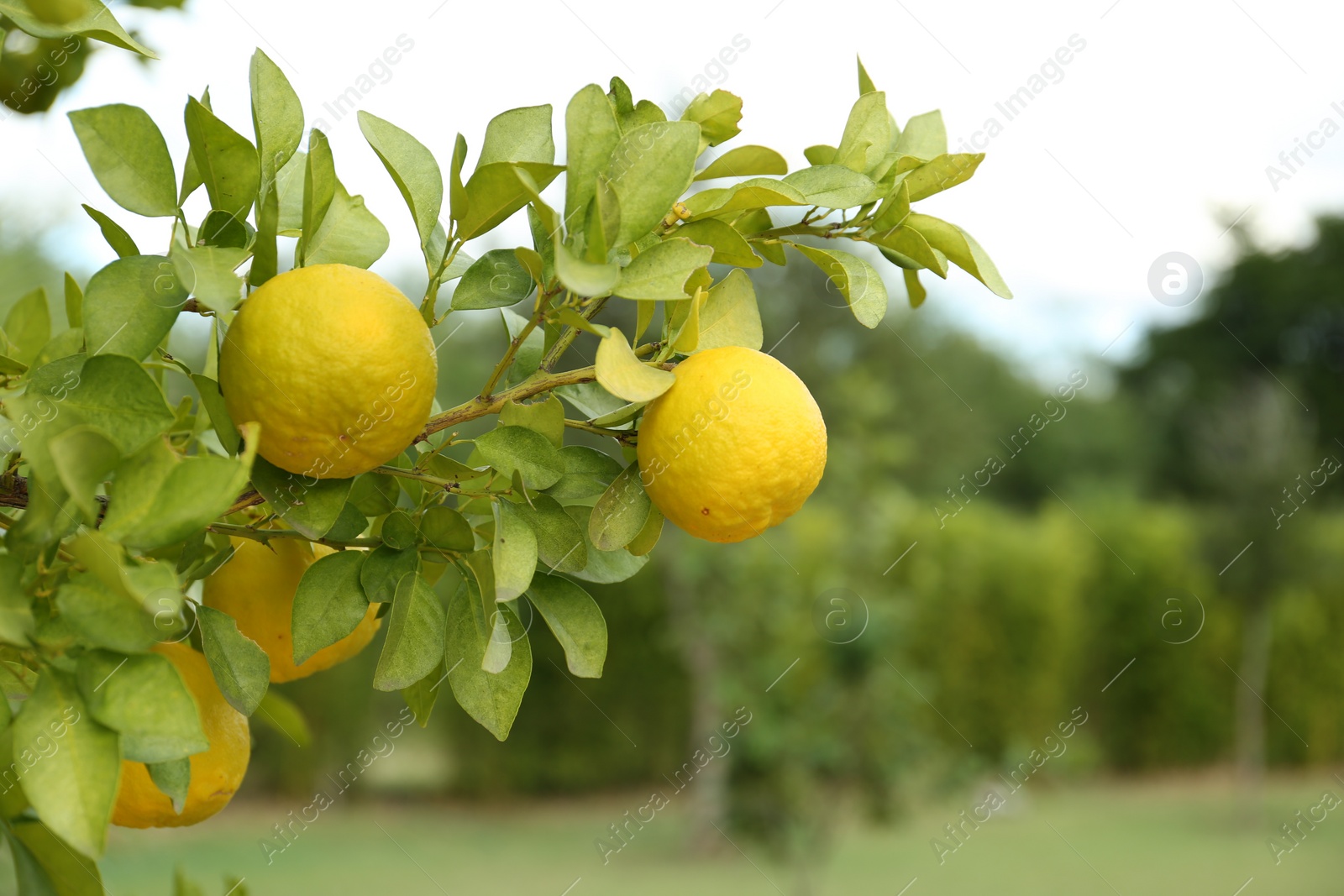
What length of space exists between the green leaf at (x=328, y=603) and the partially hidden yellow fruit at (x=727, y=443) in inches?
6.6

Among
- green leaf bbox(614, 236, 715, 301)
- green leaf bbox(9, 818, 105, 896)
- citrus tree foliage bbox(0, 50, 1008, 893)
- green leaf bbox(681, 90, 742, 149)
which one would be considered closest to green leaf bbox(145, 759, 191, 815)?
citrus tree foliage bbox(0, 50, 1008, 893)

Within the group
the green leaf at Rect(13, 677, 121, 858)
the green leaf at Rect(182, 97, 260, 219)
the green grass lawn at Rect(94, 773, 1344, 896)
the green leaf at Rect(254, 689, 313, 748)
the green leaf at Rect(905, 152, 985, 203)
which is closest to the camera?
the green leaf at Rect(13, 677, 121, 858)

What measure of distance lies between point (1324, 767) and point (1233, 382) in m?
9.96

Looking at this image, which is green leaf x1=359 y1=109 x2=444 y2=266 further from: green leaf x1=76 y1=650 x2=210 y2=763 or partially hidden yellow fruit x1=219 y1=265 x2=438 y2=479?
green leaf x1=76 y1=650 x2=210 y2=763

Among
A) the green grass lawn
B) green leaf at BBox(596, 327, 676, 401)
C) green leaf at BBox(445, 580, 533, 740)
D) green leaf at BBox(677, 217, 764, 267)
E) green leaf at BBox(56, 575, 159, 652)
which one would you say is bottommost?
the green grass lawn

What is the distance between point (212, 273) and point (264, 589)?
240 millimetres

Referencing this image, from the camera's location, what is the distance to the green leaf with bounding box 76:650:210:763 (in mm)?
396

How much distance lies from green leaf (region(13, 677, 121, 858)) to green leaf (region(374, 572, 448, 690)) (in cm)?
15

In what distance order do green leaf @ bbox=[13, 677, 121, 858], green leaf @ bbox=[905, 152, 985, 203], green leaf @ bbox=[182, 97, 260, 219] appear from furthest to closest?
green leaf @ bbox=[905, 152, 985, 203] < green leaf @ bbox=[182, 97, 260, 219] < green leaf @ bbox=[13, 677, 121, 858]

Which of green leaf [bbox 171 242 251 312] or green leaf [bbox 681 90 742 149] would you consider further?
green leaf [bbox 681 90 742 149]

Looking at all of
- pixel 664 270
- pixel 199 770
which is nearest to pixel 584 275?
pixel 664 270

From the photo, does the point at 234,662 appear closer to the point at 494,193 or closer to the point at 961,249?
the point at 494,193

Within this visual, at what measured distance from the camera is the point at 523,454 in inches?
21.3

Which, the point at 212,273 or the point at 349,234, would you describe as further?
the point at 349,234
